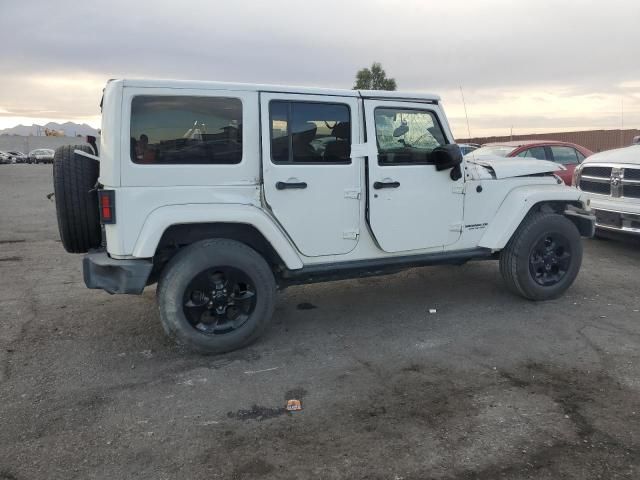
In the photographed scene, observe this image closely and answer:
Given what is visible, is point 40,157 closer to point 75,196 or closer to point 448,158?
point 75,196

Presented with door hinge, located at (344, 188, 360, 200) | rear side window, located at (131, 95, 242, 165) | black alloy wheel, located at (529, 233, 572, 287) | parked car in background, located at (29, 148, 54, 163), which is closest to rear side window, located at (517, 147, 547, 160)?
black alloy wheel, located at (529, 233, 572, 287)

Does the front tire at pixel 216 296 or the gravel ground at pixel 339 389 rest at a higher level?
the front tire at pixel 216 296

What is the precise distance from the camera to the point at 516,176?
5141 millimetres

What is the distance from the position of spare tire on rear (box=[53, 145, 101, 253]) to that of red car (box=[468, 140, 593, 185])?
781 centimetres

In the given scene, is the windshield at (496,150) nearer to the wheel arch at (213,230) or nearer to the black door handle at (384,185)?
the black door handle at (384,185)

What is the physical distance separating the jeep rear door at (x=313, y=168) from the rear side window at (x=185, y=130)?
0.26m

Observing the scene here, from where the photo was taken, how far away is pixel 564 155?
10539mm

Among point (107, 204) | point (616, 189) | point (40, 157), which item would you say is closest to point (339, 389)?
point (107, 204)

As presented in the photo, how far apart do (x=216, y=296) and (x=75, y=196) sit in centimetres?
134

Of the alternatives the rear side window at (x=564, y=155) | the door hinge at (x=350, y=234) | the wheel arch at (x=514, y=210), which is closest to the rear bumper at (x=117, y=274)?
the door hinge at (x=350, y=234)

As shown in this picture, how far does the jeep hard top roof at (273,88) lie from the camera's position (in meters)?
3.77

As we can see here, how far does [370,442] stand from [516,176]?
3.34m

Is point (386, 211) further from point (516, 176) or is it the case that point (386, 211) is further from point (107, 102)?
point (107, 102)

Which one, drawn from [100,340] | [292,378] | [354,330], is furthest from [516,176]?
[100,340]
